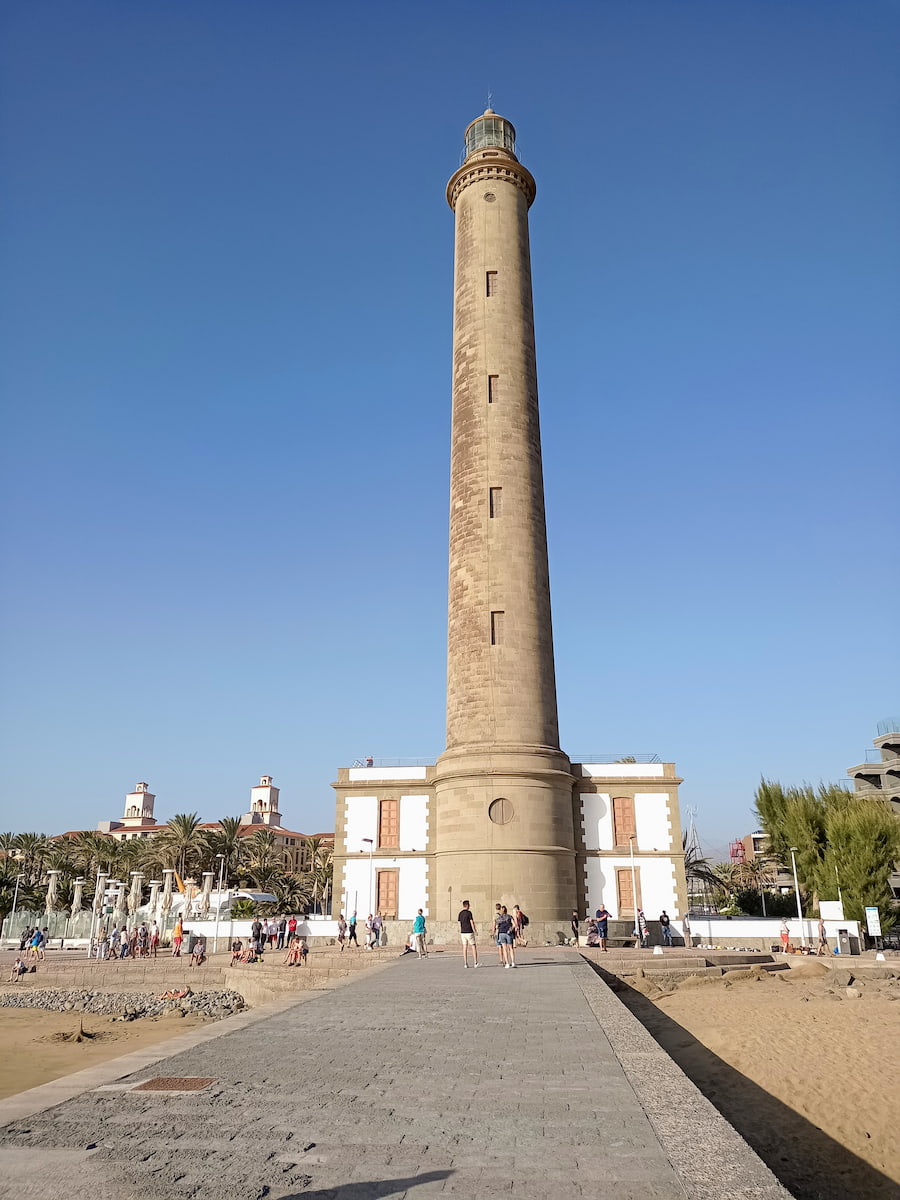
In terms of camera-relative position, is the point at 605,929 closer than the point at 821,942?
Yes

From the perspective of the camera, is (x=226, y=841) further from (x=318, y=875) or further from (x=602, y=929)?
(x=602, y=929)

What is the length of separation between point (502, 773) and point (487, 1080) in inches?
794

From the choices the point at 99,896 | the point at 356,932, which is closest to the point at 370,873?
the point at 356,932

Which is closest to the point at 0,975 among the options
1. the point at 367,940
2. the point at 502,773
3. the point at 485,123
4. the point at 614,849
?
the point at 367,940

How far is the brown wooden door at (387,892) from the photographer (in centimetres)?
3017

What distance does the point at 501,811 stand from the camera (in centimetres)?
2723

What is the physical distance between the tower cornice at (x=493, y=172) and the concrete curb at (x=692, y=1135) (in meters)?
32.3

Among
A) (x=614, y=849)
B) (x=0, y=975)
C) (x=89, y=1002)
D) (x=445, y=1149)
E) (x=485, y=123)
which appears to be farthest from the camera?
(x=485, y=123)

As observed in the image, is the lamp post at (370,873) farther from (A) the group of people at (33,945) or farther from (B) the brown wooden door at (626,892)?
(A) the group of people at (33,945)

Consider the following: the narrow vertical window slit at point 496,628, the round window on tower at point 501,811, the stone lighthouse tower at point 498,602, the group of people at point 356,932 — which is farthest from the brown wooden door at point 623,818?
the group of people at point 356,932

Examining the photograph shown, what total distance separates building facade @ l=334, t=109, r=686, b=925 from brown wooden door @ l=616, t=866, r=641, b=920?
0.16 ft

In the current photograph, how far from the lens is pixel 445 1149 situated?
17.1 ft

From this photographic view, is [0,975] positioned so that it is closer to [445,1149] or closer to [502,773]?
[502,773]

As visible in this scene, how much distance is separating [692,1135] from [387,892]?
26.3m
